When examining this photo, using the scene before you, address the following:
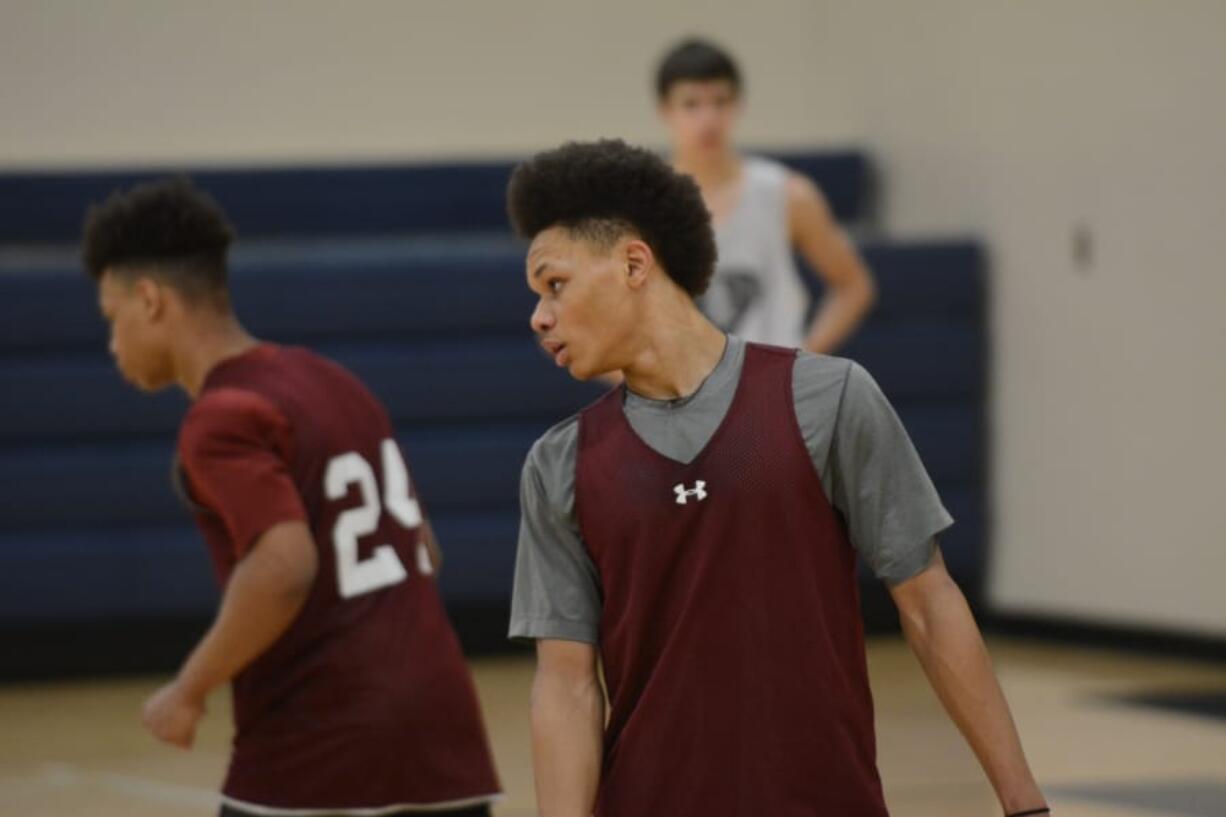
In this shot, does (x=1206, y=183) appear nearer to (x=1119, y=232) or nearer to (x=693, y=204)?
(x=1119, y=232)

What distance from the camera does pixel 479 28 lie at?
9.48m

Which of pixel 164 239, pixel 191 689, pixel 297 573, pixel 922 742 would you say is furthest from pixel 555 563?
pixel 922 742

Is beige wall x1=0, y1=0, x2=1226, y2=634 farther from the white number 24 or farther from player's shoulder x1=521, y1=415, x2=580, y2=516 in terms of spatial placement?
player's shoulder x1=521, y1=415, x2=580, y2=516

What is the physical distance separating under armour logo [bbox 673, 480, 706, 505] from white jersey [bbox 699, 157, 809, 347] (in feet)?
10.7

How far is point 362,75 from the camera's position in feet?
30.7

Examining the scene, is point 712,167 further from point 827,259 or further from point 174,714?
point 174,714

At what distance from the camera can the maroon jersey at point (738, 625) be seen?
2.65m

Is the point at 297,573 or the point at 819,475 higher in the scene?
the point at 819,475

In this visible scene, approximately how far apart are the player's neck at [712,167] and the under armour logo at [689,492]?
3.40m

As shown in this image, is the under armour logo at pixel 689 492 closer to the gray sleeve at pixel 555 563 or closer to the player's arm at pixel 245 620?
the gray sleeve at pixel 555 563

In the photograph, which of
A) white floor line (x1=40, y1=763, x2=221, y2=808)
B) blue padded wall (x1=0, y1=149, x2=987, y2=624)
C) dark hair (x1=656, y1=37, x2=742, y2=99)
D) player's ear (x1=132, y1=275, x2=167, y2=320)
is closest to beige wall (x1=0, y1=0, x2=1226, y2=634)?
blue padded wall (x1=0, y1=149, x2=987, y2=624)

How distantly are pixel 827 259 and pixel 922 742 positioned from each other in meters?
1.40

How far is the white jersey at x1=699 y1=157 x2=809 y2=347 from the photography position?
19.7 ft

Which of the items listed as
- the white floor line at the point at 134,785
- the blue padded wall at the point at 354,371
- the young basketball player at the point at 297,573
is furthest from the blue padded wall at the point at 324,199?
the young basketball player at the point at 297,573
